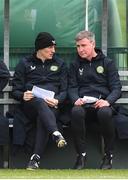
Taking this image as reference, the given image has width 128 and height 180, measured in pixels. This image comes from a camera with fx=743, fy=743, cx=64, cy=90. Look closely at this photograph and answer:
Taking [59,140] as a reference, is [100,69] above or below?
above

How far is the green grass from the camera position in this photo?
743 cm

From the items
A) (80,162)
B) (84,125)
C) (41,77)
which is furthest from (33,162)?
(41,77)

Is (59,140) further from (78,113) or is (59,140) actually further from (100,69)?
(100,69)

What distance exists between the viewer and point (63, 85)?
852 centimetres

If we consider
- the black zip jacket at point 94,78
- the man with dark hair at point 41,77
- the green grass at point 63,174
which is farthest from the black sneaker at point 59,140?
the black zip jacket at point 94,78

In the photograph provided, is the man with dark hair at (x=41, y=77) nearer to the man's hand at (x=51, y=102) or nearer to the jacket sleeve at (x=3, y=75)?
Answer: the man's hand at (x=51, y=102)

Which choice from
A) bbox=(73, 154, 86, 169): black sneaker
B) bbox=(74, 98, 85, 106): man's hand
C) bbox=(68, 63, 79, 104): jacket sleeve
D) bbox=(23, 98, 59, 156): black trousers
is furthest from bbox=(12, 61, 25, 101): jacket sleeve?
bbox=(73, 154, 86, 169): black sneaker

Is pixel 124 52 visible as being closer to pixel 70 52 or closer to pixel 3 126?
pixel 70 52

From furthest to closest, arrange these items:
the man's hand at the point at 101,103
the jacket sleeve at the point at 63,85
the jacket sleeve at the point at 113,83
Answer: the jacket sleeve at the point at 63,85
the jacket sleeve at the point at 113,83
the man's hand at the point at 101,103

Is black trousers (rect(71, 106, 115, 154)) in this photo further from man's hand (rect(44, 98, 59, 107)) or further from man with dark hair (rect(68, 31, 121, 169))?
man's hand (rect(44, 98, 59, 107))

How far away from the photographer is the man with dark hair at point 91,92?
26.7ft

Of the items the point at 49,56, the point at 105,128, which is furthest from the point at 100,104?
the point at 49,56

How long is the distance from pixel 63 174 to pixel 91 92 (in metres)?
1.21

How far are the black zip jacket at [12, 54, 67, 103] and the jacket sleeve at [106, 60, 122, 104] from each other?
0.51m
